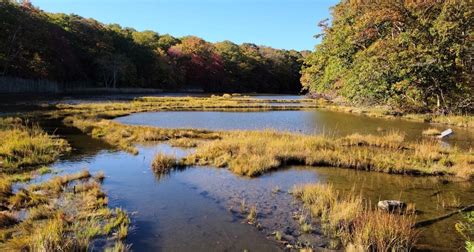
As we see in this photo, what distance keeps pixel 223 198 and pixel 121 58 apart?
8644cm

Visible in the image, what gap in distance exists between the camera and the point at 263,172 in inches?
688

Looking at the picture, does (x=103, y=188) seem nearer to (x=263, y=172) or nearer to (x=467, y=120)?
(x=263, y=172)

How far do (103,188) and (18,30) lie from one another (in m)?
65.8

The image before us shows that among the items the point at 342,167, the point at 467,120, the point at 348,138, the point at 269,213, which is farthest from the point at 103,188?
the point at 467,120

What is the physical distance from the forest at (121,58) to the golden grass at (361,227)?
65.4m

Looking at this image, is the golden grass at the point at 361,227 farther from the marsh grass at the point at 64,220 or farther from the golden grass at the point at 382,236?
the marsh grass at the point at 64,220

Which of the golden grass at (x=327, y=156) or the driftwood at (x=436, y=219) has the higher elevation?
the golden grass at (x=327, y=156)

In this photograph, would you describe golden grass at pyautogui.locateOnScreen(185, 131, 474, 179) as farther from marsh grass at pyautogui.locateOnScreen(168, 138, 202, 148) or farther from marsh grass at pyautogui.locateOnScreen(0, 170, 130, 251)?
marsh grass at pyautogui.locateOnScreen(0, 170, 130, 251)

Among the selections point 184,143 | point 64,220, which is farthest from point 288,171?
point 64,220

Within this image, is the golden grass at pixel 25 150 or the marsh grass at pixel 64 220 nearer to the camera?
the marsh grass at pixel 64 220

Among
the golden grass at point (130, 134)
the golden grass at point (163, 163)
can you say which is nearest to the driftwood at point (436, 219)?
the golden grass at point (163, 163)

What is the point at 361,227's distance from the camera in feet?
32.4

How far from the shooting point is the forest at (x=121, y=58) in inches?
2766

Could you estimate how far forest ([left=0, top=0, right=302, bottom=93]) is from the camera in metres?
70.2
